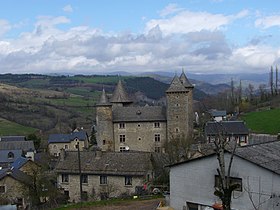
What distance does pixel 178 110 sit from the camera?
58.0 meters

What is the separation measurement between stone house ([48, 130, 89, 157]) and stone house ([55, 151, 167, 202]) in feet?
140

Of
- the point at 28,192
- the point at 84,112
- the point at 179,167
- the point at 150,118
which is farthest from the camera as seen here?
the point at 84,112

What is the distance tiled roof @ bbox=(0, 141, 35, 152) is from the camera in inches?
3086

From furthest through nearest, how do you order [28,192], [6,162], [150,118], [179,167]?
[6,162] → [150,118] → [28,192] → [179,167]

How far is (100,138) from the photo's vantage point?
60.4 m

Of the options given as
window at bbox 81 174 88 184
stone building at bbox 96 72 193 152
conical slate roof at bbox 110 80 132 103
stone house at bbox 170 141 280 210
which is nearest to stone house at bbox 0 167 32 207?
window at bbox 81 174 88 184

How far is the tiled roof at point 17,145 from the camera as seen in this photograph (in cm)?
7839

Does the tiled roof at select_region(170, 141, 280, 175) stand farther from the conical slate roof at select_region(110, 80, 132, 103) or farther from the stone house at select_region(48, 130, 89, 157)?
the stone house at select_region(48, 130, 89, 157)

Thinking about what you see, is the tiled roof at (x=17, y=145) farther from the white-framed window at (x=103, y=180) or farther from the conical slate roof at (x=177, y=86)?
the white-framed window at (x=103, y=180)

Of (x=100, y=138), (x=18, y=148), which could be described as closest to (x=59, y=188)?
(x=100, y=138)

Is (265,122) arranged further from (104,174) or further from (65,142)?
(104,174)

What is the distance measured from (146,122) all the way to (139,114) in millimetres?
1568

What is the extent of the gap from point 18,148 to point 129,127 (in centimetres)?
2779

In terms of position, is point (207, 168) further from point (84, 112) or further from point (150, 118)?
point (84, 112)
